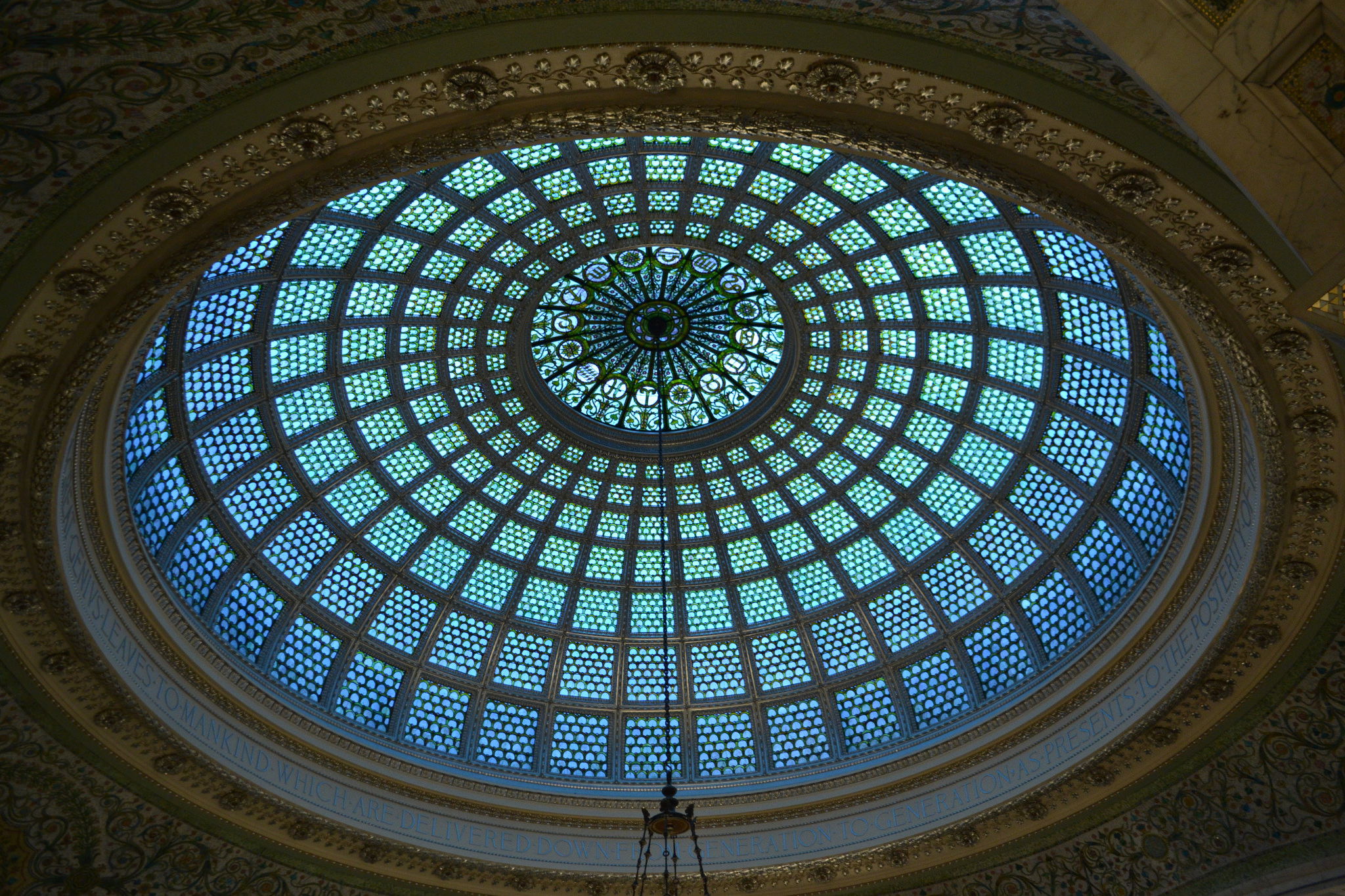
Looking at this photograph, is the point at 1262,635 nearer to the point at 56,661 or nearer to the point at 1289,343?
the point at 1289,343

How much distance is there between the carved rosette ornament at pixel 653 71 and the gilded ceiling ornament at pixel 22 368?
5.61 meters

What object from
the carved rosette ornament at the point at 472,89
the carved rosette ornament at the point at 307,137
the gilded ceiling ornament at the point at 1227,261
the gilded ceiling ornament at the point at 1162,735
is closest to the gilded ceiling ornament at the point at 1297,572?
the gilded ceiling ornament at the point at 1162,735

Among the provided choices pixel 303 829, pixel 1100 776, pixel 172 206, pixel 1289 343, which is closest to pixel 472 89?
pixel 172 206

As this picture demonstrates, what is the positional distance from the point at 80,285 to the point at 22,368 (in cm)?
108

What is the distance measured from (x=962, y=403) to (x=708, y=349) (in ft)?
13.7

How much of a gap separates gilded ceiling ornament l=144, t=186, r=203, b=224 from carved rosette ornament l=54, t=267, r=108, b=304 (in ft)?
2.58

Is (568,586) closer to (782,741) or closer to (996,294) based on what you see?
(782,741)

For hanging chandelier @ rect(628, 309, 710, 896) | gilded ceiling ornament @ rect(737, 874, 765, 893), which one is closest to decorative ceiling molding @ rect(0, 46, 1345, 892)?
hanging chandelier @ rect(628, 309, 710, 896)

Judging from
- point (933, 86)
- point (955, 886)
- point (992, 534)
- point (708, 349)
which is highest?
point (708, 349)

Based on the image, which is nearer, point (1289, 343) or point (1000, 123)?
point (1000, 123)

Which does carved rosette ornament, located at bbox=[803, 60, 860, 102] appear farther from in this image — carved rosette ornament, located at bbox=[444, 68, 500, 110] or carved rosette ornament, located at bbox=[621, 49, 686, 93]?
carved rosette ornament, located at bbox=[444, 68, 500, 110]

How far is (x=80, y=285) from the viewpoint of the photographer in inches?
329

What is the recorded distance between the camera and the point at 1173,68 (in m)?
5.29

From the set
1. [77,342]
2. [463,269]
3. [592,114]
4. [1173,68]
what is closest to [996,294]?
[463,269]
